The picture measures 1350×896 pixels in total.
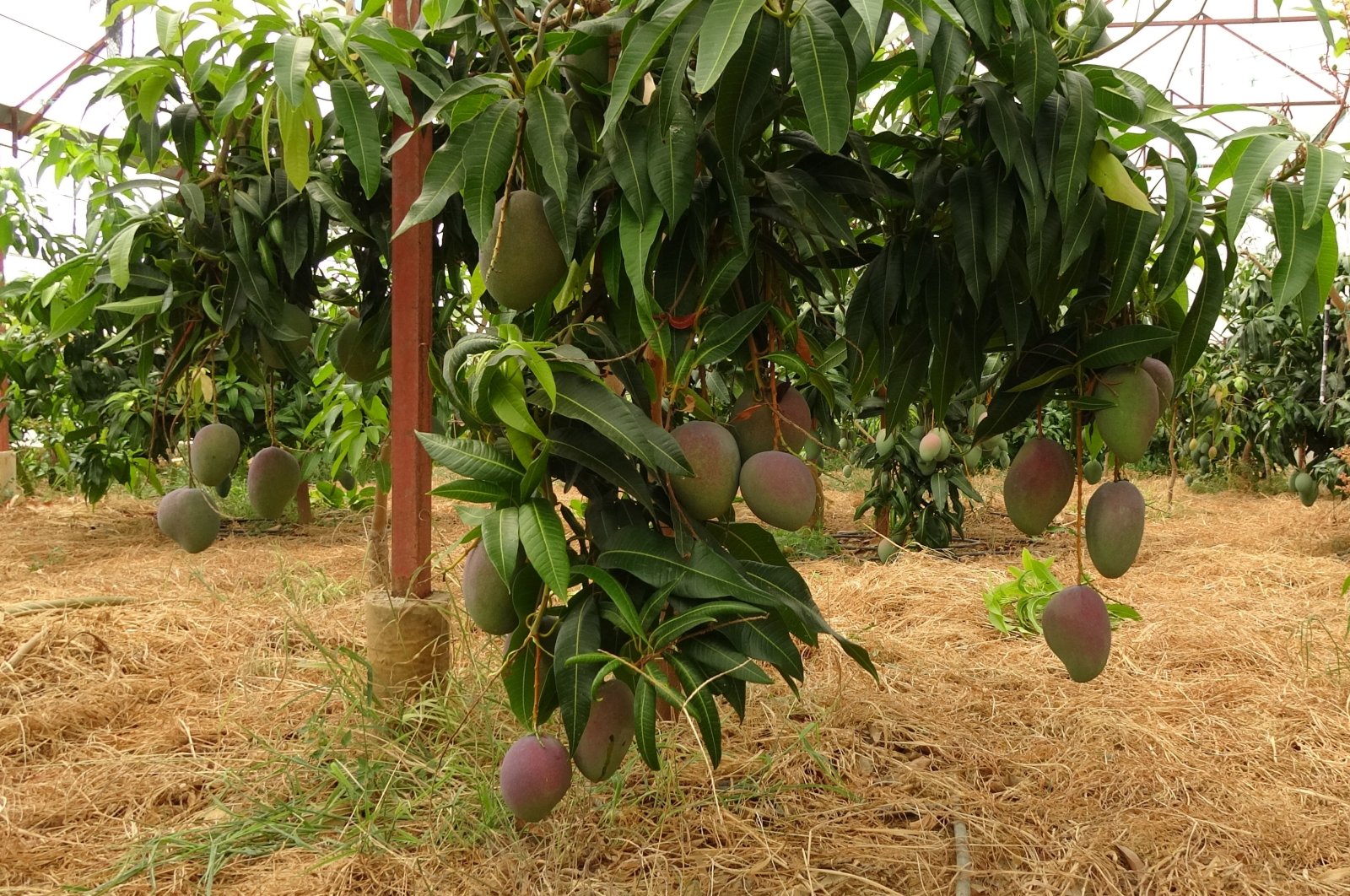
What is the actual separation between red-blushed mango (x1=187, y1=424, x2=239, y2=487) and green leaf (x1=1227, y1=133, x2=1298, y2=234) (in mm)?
1557

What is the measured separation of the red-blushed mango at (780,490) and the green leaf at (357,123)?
680 mm

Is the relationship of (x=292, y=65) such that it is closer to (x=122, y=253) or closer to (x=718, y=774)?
(x=122, y=253)

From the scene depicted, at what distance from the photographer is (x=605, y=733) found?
1052 millimetres

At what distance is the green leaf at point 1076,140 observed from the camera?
1.03 metres

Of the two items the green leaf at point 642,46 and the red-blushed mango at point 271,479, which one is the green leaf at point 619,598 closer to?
the green leaf at point 642,46

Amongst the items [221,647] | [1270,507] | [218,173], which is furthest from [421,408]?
[1270,507]

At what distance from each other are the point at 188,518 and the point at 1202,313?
1.60 metres

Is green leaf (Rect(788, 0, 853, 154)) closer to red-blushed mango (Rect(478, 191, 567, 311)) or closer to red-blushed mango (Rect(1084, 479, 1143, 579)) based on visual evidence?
red-blushed mango (Rect(478, 191, 567, 311))

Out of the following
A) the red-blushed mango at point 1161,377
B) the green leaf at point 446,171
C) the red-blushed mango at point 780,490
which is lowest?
the red-blushed mango at point 780,490

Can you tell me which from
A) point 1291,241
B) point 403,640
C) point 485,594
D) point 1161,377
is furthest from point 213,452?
point 1291,241

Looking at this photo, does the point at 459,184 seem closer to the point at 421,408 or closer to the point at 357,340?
the point at 421,408

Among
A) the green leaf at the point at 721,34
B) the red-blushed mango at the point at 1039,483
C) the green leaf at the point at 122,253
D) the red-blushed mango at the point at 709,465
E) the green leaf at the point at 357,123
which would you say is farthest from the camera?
the green leaf at the point at 122,253

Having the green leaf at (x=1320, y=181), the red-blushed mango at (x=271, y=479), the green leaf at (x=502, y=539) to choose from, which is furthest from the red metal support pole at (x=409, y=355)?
the green leaf at (x=1320, y=181)

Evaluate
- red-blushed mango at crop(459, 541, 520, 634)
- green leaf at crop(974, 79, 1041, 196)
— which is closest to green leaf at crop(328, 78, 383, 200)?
red-blushed mango at crop(459, 541, 520, 634)
